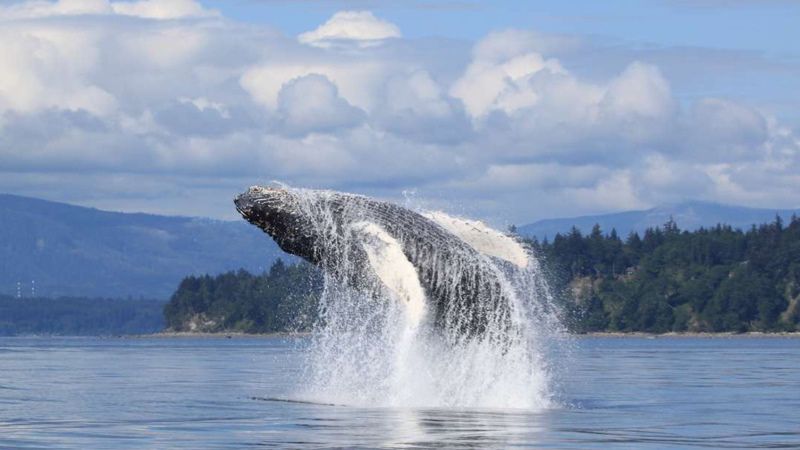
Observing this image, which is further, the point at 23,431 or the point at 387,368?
→ the point at 387,368

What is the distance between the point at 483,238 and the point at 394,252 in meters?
2.13

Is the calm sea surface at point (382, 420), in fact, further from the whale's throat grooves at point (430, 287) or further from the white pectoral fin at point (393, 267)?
the white pectoral fin at point (393, 267)

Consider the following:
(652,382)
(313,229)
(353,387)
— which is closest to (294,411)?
(313,229)

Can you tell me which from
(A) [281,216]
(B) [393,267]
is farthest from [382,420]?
(A) [281,216]

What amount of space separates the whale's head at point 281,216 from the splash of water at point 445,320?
16 centimetres

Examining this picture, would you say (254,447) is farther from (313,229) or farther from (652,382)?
(652,382)

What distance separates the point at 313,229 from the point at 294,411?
2.95 metres

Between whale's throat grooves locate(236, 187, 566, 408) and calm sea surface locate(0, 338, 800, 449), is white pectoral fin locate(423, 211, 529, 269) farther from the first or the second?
calm sea surface locate(0, 338, 800, 449)

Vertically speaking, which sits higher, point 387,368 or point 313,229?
point 313,229

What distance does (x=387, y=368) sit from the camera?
92.5 ft

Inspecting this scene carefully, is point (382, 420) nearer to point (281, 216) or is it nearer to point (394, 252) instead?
point (394, 252)

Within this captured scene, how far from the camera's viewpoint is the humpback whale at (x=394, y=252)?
24.7 metres

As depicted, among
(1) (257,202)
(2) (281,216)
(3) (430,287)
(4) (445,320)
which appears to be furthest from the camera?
(4) (445,320)

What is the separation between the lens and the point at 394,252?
24562 millimetres
